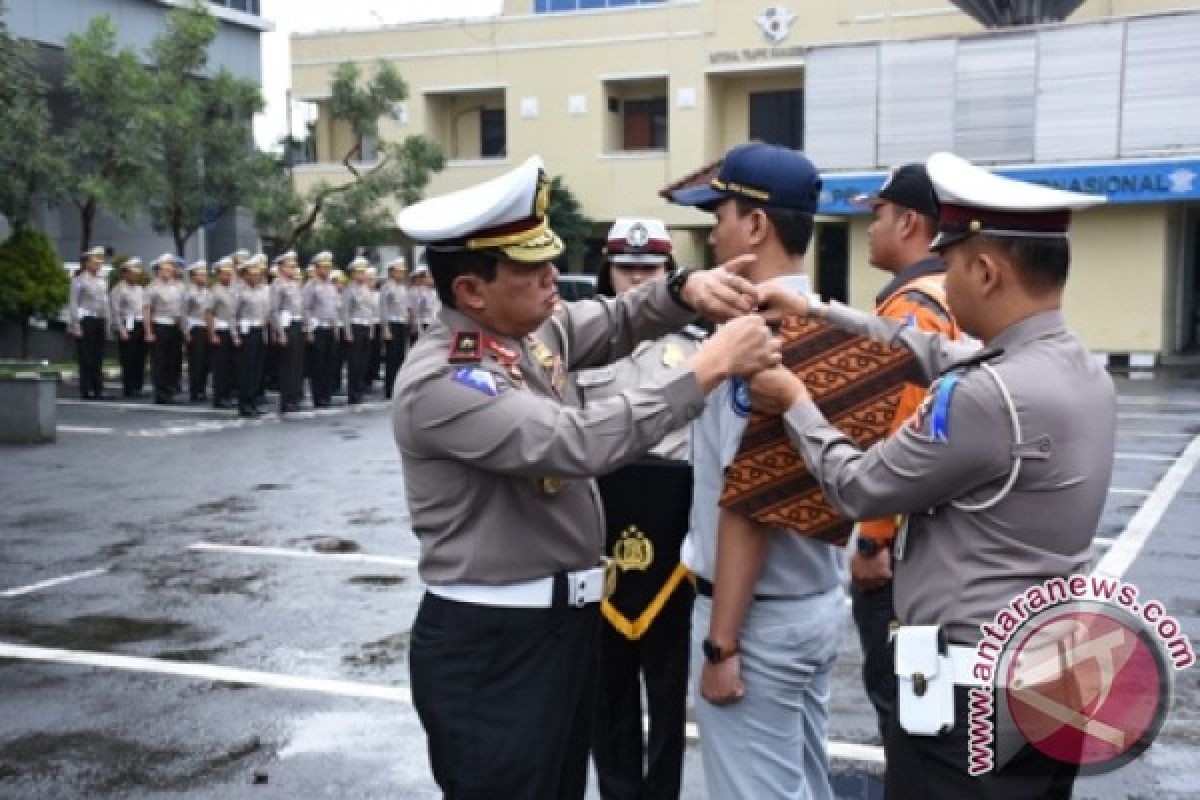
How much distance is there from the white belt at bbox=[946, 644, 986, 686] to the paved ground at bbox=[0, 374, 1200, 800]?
212 cm

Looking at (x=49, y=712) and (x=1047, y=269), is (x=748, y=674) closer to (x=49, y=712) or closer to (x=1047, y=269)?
(x=1047, y=269)

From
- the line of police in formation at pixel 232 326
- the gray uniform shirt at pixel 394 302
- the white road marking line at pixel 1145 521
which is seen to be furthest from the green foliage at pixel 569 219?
the white road marking line at pixel 1145 521

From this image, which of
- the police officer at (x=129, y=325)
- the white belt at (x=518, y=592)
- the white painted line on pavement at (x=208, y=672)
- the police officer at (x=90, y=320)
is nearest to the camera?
the white belt at (x=518, y=592)

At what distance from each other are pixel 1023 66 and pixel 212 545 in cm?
2194

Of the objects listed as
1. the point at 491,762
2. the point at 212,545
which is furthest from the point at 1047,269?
the point at 212,545

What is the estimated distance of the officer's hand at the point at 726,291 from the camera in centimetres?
269

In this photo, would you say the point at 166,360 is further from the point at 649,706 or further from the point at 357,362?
the point at 649,706

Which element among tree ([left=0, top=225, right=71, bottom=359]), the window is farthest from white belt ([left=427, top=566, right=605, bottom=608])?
the window

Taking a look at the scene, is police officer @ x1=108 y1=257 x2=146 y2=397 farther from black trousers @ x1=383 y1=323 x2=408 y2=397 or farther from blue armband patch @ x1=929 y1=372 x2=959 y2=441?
blue armband patch @ x1=929 y1=372 x2=959 y2=441

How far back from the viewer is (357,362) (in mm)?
18672

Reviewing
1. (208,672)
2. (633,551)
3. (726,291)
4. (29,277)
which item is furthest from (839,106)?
(726,291)

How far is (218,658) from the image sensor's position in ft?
19.3

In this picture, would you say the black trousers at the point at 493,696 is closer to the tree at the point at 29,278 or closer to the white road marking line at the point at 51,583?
the white road marking line at the point at 51,583

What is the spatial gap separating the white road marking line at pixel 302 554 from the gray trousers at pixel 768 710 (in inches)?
196
